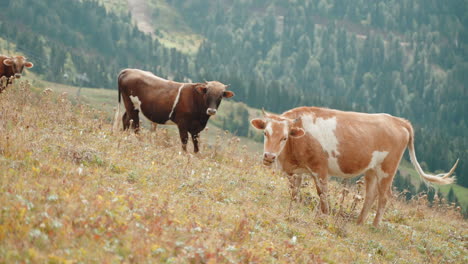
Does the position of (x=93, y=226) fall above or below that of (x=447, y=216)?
above

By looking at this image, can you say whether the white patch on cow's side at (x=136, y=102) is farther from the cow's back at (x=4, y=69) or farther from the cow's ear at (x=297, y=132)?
the cow's ear at (x=297, y=132)

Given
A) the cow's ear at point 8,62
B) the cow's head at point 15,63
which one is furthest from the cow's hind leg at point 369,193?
the cow's ear at point 8,62

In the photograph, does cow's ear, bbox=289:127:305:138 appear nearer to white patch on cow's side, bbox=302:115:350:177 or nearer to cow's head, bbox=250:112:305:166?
cow's head, bbox=250:112:305:166

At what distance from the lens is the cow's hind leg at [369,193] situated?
13.8 m

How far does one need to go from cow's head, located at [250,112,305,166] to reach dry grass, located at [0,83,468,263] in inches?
48.1

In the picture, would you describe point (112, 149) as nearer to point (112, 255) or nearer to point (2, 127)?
point (2, 127)

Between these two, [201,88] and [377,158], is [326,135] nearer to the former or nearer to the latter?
[377,158]

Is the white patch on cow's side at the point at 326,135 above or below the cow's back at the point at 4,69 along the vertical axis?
above

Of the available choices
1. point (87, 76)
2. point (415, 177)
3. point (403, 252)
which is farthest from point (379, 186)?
point (87, 76)

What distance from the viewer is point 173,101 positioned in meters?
17.8

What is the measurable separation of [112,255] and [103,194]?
1.77m

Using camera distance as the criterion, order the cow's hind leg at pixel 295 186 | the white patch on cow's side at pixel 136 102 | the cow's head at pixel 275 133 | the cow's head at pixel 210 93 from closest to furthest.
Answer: the cow's head at pixel 275 133
the cow's hind leg at pixel 295 186
the cow's head at pixel 210 93
the white patch on cow's side at pixel 136 102

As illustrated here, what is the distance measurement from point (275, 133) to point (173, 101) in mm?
6365

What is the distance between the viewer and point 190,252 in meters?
7.11
